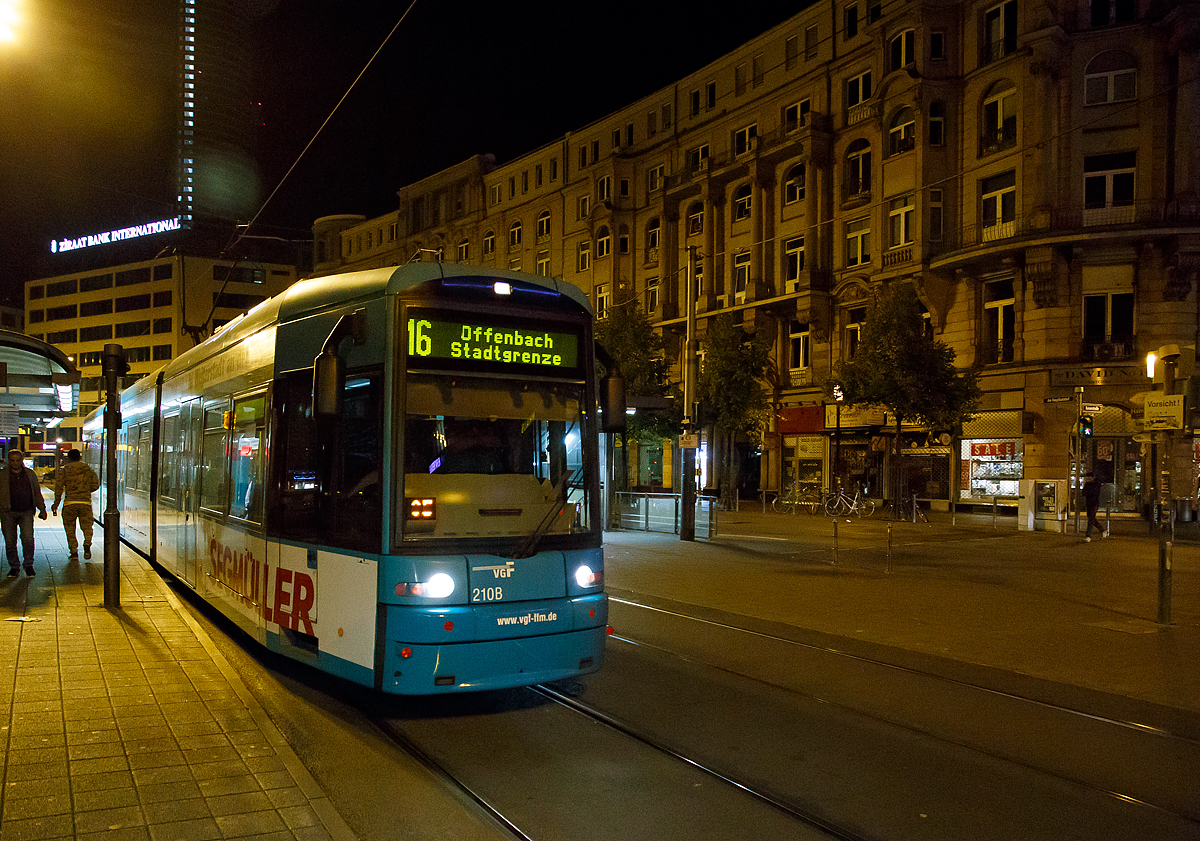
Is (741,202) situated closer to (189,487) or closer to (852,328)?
(852,328)

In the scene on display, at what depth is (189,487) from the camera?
10859 mm

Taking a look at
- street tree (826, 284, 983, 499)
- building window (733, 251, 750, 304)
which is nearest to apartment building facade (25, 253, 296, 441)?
building window (733, 251, 750, 304)

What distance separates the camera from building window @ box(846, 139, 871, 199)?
3584 cm

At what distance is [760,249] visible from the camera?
40.1 m

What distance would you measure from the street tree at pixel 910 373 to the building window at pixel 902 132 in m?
6.56

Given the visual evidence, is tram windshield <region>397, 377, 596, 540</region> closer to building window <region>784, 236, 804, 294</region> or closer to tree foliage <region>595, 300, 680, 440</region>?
tree foliage <region>595, 300, 680, 440</region>

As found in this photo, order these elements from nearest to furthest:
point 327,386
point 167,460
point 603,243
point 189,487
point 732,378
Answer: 1. point 327,386
2. point 189,487
3. point 167,460
4. point 732,378
5. point 603,243

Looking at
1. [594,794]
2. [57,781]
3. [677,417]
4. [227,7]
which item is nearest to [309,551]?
[57,781]

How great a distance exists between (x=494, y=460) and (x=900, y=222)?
31.0 m

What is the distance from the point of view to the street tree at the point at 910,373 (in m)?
29.0

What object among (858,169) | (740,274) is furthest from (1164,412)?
(740,274)

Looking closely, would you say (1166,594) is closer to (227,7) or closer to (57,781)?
(57,781)

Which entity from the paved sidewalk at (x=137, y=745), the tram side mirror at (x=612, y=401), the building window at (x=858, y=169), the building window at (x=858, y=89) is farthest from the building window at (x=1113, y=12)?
the paved sidewalk at (x=137, y=745)

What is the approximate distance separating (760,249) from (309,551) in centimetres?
3544
